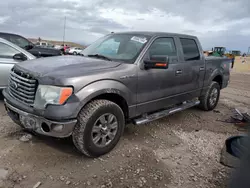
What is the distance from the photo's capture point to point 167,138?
13.0ft

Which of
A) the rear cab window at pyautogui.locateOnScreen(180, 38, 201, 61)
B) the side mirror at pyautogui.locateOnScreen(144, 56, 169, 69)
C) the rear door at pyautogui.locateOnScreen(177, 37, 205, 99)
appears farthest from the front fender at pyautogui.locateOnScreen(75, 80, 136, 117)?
the rear cab window at pyautogui.locateOnScreen(180, 38, 201, 61)

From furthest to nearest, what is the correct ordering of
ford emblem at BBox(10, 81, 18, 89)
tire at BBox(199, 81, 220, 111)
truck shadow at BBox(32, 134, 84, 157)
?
tire at BBox(199, 81, 220, 111), truck shadow at BBox(32, 134, 84, 157), ford emblem at BBox(10, 81, 18, 89)

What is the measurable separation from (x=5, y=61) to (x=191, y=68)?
411cm

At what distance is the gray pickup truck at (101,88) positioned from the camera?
2.71 m

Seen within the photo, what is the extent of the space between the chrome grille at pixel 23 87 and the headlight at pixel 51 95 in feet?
0.40

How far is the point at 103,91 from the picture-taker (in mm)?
2965

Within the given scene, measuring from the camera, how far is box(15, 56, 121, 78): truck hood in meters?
2.80

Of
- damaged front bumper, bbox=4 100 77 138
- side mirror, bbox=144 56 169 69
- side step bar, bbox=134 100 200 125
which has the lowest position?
side step bar, bbox=134 100 200 125

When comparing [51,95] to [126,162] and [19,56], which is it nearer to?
[126,162]

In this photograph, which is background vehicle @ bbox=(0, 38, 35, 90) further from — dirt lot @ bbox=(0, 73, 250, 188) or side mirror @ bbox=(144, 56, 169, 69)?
side mirror @ bbox=(144, 56, 169, 69)

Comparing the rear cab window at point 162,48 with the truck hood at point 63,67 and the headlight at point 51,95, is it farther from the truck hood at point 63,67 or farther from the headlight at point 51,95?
the headlight at point 51,95

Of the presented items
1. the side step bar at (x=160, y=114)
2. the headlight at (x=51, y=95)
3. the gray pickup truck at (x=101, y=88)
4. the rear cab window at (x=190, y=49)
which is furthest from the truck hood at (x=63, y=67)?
the rear cab window at (x=190, y=49)

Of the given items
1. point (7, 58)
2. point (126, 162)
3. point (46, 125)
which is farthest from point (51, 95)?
point (7, 58)

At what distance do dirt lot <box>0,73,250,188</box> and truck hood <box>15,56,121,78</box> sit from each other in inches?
45.8
